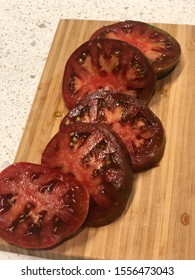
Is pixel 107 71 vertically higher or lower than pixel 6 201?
higher

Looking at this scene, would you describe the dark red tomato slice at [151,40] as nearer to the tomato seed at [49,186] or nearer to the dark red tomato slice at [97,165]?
the dark red tomato slice at [97,165]

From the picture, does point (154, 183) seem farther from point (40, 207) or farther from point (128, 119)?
point (40, 207)

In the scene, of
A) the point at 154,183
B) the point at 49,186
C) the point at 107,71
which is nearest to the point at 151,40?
the point at 107,71

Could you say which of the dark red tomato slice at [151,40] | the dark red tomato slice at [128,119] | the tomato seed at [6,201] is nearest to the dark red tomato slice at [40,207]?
the tomato seed at [6,201]

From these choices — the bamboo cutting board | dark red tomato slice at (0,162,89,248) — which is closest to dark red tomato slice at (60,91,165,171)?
the bamboo cutting board

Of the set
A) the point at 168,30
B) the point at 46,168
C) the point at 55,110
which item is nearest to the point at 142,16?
the point at 168,30

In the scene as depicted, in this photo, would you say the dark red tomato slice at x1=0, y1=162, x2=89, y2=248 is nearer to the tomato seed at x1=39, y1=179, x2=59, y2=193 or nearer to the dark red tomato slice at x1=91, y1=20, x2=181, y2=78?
the tomato seed at x1=39, y1=179, x2=59, y2=193
